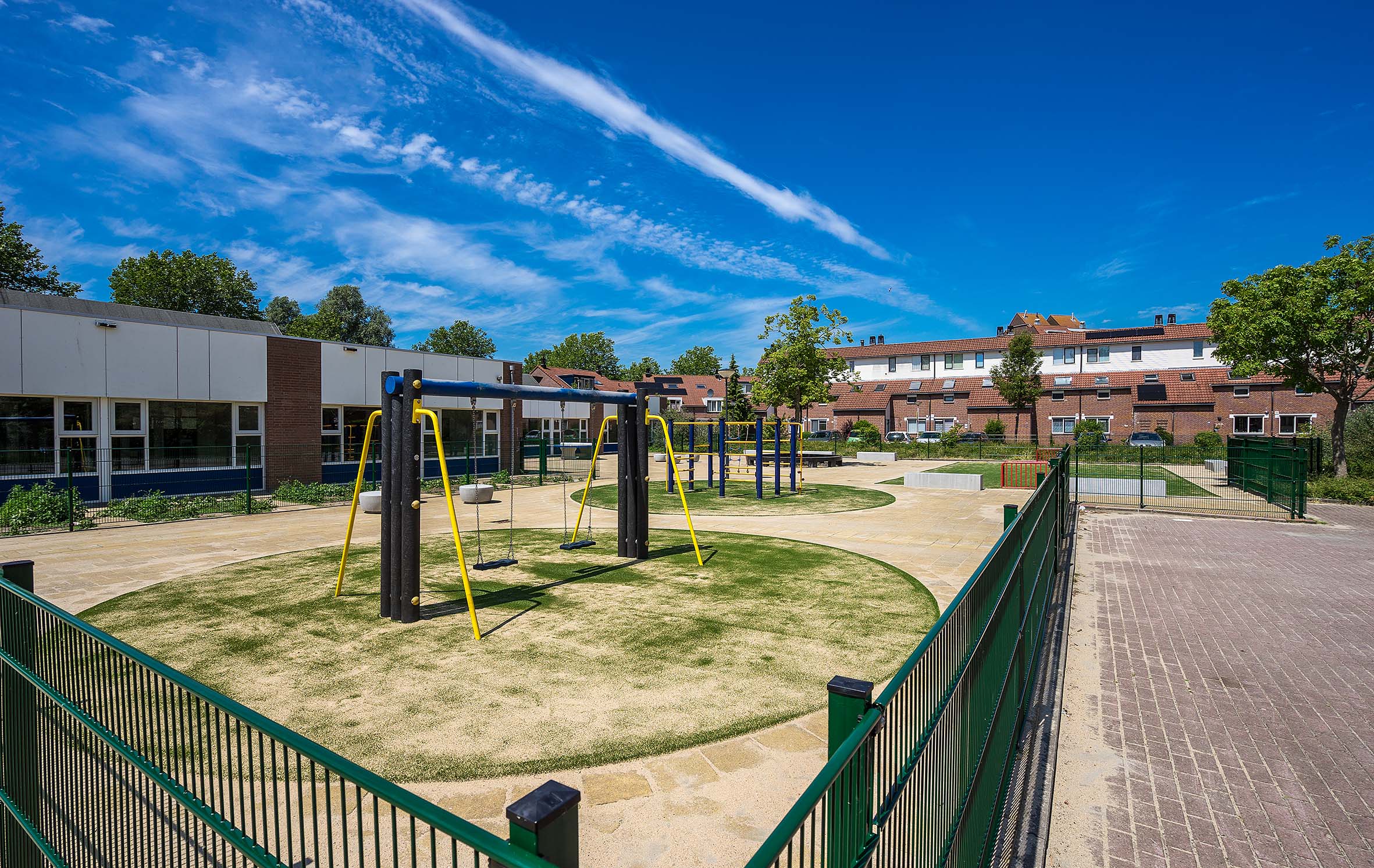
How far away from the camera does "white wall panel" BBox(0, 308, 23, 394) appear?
16469 millimetres

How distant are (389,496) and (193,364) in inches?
642

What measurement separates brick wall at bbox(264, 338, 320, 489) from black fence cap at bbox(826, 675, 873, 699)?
2255cm

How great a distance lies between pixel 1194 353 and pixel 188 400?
218 ft

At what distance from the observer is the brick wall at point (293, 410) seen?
21328mm

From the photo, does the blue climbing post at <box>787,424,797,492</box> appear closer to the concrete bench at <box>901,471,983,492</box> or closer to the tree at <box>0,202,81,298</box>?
the concrete bench at <box>901,471,983,492</box>

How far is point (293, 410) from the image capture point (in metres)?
21.9

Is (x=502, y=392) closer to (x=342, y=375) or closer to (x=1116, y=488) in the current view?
(x=342, y=375)

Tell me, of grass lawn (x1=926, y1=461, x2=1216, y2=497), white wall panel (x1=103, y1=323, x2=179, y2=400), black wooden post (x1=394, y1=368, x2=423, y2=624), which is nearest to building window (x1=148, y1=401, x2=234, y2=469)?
white wall panel (x1=103, y1=323, x2=179, y2=400)

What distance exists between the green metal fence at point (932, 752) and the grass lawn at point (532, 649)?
1.85 metres

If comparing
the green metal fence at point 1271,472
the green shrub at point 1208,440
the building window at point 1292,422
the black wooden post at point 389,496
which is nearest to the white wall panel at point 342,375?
the black wooden post at point 389,496

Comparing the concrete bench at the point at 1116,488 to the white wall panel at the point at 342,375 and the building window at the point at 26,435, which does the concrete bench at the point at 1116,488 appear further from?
the building window at the point at 26,435

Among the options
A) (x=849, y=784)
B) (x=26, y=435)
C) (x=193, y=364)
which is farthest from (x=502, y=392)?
(x=26, y=435)

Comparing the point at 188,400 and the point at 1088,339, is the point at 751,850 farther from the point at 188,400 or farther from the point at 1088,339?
the point at 1088,339

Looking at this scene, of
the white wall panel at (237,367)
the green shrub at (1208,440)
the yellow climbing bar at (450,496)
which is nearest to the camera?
the yellow climbing bar at (450,496)
